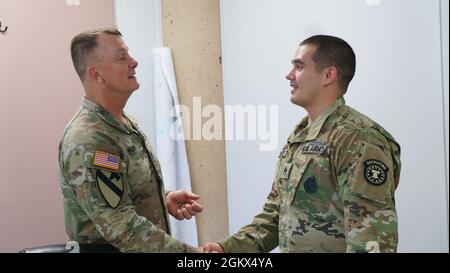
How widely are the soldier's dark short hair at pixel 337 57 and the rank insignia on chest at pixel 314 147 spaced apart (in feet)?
0.57

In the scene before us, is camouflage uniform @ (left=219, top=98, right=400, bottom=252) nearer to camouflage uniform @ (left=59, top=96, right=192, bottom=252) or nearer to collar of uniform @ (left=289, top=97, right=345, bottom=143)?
collar of uniform @ (left=289, top=97, right=345, bottom=143)

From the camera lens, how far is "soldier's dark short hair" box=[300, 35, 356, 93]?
1.41 metres

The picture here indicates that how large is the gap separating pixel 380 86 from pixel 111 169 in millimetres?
772

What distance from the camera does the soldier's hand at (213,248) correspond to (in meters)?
1.49

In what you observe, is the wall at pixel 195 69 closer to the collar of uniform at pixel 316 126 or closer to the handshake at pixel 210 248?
the handshake at pixel 210 248

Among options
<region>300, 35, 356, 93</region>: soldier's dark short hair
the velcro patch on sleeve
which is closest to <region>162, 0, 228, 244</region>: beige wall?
<region>300, 35, 356, 93</region>: soldier's dark short hair

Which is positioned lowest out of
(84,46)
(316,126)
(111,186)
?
(111,186)

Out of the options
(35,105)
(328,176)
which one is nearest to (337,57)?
(328,176)

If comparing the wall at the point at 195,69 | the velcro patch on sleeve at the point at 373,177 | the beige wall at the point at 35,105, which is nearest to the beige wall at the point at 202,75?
the wall at the point at 195,69

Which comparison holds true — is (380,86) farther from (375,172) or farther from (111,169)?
(111,169)

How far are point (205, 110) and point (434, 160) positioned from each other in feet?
2.20

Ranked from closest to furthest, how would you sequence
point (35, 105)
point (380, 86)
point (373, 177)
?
point (373, 177), point (380, 86), point (35, 105)

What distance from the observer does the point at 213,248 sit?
151cm
